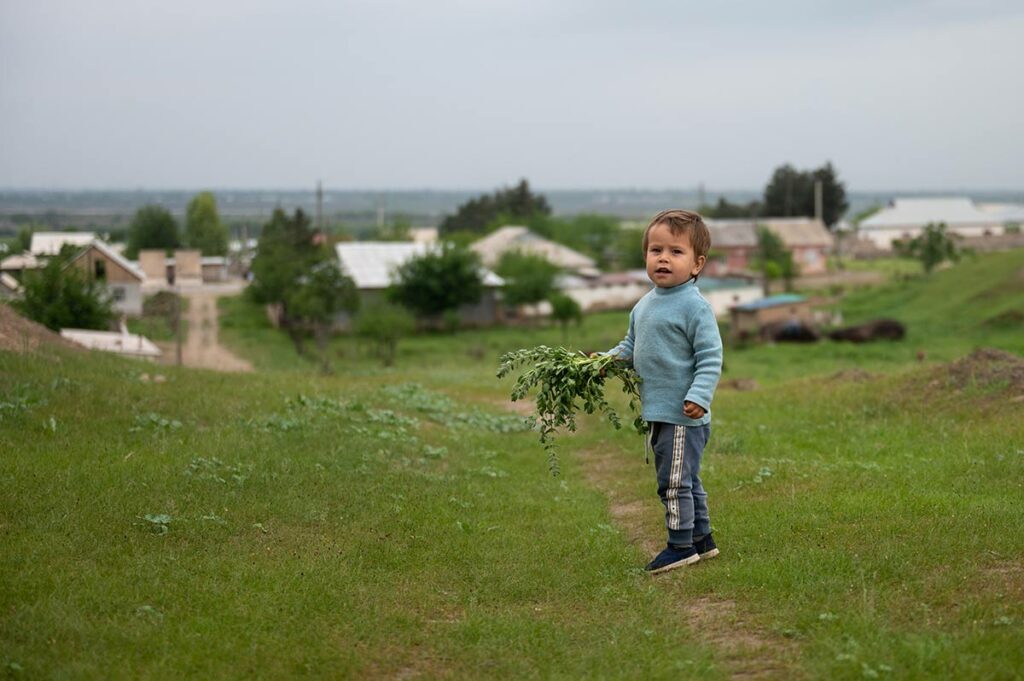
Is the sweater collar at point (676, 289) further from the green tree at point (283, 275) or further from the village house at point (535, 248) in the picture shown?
the village house at point (535, 248)

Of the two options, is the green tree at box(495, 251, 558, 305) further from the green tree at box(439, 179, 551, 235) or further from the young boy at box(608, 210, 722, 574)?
the green tree at box(439, 179, 551, 235)

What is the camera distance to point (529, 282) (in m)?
62.7

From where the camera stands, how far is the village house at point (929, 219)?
138 m

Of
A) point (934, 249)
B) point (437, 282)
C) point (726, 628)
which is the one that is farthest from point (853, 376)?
point (934, 249)

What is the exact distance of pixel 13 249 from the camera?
5728 centimetres

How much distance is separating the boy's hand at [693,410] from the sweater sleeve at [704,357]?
0.03 metres

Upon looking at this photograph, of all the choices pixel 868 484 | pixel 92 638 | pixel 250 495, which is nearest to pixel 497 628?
pixel 92 638

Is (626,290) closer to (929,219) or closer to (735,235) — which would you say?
(735,235)

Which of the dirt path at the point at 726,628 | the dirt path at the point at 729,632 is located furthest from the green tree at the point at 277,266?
the dirt path at the point at 729,632

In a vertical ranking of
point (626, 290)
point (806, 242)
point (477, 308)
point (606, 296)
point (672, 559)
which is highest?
point (806, 242)

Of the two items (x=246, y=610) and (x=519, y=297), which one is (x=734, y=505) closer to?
(x=246, y=610)

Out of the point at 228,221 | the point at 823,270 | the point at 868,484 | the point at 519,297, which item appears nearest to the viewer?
the point at 868,484

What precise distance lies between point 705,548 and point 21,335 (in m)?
14.7

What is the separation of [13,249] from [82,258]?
6.09 meters
